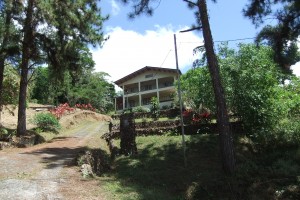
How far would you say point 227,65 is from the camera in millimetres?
20188

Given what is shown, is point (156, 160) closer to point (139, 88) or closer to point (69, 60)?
point (69, 60)

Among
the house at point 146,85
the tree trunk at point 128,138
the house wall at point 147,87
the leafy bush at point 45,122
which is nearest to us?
the tree trunk at point 128,138

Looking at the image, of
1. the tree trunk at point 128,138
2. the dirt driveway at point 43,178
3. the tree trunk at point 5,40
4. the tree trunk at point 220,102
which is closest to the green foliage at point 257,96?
the tree trunk at point 220,102

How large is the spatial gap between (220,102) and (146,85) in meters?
37.0

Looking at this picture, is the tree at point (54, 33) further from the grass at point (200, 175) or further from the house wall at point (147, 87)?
the house wall at point (147, 87)

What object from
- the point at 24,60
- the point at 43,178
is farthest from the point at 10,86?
the point at 43,178

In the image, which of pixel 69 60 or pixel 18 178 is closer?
pixel 18 178

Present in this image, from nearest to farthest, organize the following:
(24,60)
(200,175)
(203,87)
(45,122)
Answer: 1. (200,175)
2. (24,60)
3. (203,87)
4. (45,122)

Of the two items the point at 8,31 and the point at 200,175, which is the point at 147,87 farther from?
the point at 200,175

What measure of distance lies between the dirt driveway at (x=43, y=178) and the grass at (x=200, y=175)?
2.74 feet

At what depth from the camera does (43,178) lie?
39.5 ft

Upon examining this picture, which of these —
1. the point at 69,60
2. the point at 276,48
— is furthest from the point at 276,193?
the point at 69,60

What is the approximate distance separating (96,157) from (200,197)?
200 inches

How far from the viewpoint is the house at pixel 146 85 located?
48156 millimetres
